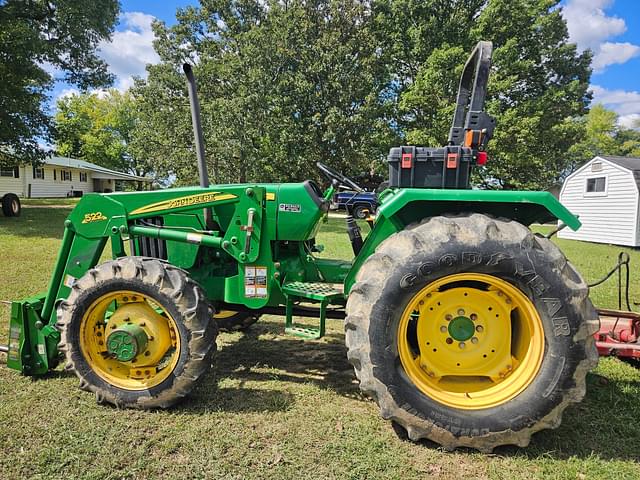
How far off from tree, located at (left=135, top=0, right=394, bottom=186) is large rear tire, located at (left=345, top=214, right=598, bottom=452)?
20.1 metres

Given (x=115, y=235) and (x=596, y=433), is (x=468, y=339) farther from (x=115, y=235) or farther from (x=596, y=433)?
(x=115, y=235)

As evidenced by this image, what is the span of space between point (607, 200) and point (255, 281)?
17.0 metres

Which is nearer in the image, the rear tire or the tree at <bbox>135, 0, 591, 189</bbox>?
the rear tire

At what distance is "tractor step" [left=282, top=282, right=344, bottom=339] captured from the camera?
311 centimetres

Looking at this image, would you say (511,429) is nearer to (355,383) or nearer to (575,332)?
(575,332)

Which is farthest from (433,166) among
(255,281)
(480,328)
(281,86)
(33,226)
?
(281,86)

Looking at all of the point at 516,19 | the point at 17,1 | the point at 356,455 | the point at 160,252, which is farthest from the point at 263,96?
the point at 356,455

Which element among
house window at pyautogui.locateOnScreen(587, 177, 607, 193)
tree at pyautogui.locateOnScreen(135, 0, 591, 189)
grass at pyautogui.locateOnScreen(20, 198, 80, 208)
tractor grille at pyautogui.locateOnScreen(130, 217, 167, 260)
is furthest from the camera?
grass at pyautogui.locateOnScreen(20, 198, 80, 208)

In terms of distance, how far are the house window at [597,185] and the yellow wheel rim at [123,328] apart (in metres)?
17.9

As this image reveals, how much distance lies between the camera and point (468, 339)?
8.93 ft

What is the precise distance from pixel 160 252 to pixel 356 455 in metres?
2.14

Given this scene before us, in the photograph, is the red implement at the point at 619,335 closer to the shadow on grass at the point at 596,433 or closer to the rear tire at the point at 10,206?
the shadow on grass at the point at 596,433

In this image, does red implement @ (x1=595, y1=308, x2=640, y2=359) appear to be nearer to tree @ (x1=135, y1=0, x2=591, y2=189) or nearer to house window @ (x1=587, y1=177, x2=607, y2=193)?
house window @ (x1=587, y1=177, x2=607, y2=193)

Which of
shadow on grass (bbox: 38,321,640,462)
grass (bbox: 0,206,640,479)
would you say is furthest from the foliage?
grass (bbox: 0,206,640,479)
